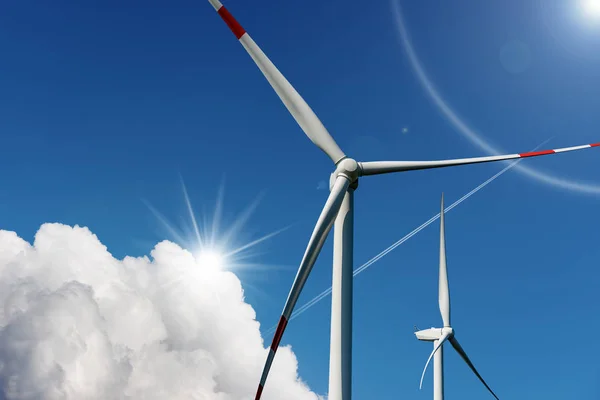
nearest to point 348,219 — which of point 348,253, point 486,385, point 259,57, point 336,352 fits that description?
point 348,253

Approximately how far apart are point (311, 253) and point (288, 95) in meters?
9.18

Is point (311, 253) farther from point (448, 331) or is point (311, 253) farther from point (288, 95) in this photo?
point (448, 331)

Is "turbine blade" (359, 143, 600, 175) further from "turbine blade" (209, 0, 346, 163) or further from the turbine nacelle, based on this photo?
the turbine nacelle

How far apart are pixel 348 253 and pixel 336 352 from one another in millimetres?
4354

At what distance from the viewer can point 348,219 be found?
1070 inches

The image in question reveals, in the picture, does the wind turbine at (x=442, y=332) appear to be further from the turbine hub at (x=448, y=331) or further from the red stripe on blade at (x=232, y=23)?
the red stripe on blade at (x=232, y=23)

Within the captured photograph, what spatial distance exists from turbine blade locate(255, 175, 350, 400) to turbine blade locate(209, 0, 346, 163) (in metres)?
2.66

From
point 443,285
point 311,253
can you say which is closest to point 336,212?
point 311,253

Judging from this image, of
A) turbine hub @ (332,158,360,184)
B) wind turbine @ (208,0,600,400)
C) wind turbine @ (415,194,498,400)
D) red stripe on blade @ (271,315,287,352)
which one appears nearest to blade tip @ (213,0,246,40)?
wind turbine @ (208,0,600,400)

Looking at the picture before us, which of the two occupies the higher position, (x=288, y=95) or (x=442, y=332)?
(x=288, y=95)

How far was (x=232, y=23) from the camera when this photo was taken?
30500mm

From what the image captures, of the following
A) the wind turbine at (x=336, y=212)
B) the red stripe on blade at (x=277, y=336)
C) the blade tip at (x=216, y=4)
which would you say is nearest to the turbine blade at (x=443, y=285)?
the wind turbine at (x=336, y=212)

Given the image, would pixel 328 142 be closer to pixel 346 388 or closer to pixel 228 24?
pixel 228 24

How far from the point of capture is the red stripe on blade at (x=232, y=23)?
99.3 feet
